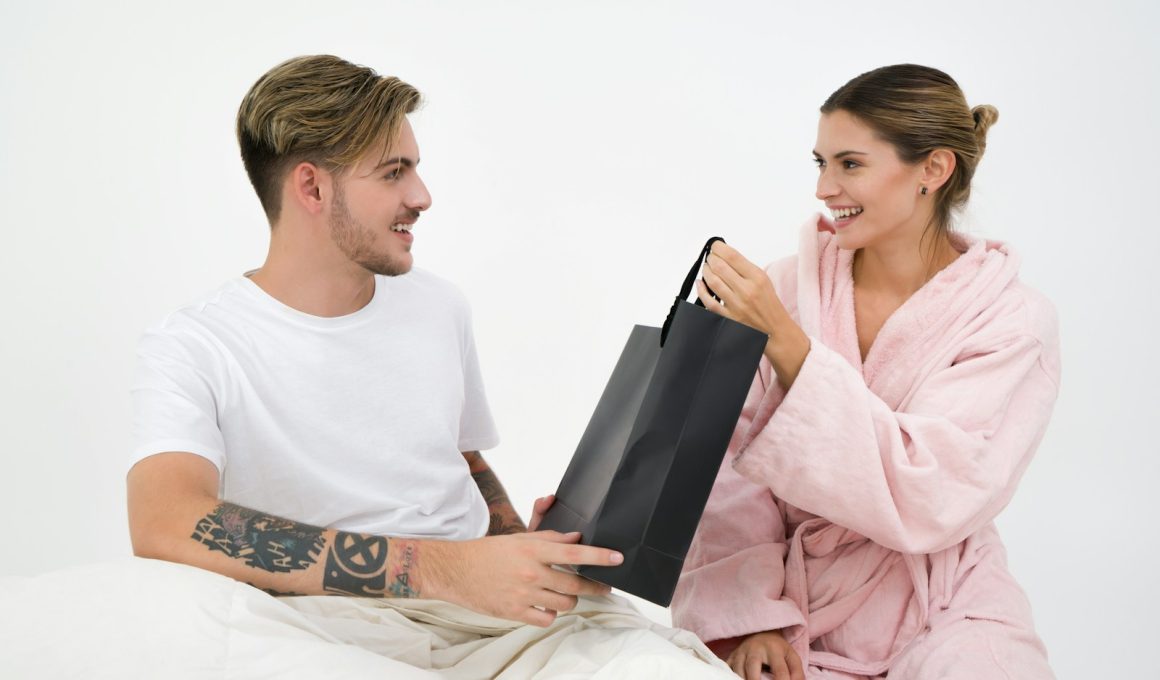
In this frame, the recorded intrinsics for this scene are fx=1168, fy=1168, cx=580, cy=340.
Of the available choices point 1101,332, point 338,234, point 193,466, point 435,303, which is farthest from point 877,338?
point 1101,332

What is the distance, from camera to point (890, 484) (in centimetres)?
206

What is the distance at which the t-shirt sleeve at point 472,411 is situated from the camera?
96.9 inches

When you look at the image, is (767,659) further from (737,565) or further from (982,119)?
(982,119)

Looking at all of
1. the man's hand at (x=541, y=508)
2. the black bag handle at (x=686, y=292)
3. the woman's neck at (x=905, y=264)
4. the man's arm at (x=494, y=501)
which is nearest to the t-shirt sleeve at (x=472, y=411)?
the man's arm at (x=494, y=501)

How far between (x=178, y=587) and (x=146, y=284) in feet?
7.09

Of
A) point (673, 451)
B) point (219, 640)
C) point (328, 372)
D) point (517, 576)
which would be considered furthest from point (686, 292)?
point (219, 640)

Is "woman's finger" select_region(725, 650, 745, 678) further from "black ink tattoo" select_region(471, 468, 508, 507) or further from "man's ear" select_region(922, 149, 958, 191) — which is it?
"man's ear" select_region(922, 149, 958, 191)

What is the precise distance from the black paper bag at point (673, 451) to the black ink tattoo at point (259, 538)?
43 cm

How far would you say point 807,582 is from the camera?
228cm

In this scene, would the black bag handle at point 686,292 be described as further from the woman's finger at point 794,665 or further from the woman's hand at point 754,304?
the woman's finger at point 794,665

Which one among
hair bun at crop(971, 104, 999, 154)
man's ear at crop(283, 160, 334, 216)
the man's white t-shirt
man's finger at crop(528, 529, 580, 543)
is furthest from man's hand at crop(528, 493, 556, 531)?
hair bun at crop(971, 104, 999, 154)

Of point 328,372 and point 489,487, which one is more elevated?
point 328,372

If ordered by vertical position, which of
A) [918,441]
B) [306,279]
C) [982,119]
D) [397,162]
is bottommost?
[918,441]

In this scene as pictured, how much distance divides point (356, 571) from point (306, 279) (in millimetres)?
613
